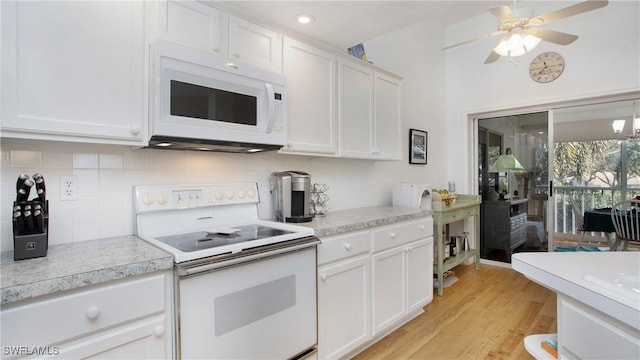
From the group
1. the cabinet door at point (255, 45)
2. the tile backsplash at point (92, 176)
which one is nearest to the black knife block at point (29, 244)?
the tile backsplash at point (92, 176)

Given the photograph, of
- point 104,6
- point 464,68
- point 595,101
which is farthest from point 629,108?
point 104,6

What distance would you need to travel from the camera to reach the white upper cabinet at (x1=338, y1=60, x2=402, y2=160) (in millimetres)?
2426

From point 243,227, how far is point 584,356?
162 cm

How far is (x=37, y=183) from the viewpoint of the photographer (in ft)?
4.20

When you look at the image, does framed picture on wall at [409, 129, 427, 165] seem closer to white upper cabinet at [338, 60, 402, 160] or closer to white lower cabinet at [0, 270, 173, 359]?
white upper cabinet at [338, 60, 402, 160]

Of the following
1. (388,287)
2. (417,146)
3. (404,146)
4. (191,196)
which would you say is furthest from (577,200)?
(191,196)

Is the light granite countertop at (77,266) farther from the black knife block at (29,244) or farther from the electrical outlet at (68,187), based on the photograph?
the electrical outlet at (68,187)

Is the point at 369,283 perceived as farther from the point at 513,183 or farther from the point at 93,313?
the point at 513,183

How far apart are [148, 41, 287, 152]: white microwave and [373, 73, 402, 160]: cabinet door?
3.44 feet

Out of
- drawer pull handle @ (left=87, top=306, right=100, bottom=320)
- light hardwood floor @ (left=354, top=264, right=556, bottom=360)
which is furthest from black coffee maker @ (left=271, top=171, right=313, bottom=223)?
drawer pull handle @ (left=87, top=306, right=100, bottom=320)

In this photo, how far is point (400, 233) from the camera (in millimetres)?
2459

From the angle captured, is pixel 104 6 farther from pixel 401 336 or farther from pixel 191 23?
pixel 401 336

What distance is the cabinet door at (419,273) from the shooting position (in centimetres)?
258

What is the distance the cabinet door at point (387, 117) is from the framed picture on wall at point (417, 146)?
890mm
